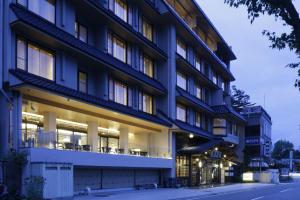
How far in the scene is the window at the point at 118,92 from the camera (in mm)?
35812

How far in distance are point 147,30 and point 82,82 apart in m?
12.9

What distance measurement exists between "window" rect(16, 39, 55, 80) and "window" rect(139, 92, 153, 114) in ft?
45.6

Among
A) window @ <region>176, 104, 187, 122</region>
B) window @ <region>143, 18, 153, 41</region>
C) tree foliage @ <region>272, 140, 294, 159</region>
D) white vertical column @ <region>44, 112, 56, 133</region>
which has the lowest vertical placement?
tree foliage @ <region>272, 140, 294, 159</region>

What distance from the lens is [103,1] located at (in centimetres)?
3428

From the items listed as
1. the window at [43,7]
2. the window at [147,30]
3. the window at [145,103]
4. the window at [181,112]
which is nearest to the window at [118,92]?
the window at [145,103]

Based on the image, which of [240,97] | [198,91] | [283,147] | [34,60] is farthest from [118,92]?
[283,147]

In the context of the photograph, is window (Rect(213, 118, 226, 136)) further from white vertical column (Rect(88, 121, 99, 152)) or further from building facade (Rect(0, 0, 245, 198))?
white vertical column (Rect(88, 121, 99, 152))

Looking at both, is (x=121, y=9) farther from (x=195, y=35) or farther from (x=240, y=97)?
(x=240, y=97)

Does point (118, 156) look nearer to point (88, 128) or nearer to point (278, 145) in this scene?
point (88, 128)

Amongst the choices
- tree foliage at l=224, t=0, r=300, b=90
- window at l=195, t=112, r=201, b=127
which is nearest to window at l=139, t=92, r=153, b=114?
window at l=195, t=112, r=201, b=127

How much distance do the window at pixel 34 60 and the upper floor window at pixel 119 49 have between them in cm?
824

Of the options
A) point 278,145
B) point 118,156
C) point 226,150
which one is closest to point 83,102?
point 118,156

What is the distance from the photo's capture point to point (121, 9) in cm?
3822

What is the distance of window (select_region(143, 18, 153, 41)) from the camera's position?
42.8m
